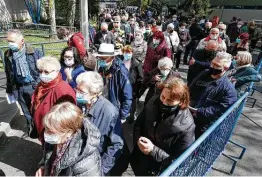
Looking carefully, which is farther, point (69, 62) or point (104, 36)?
point (104, 36)

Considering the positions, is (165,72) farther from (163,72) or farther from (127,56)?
(127,56)

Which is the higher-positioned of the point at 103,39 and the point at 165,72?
the point at 103,39

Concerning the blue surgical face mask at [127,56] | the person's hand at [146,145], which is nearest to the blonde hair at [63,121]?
the person's hand at [146,145]

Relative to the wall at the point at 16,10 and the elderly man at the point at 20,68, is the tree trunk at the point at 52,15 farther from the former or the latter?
the elderly man at the point at 20,68

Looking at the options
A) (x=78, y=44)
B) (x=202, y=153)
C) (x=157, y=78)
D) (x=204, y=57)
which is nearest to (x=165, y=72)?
(x=157, y=78)

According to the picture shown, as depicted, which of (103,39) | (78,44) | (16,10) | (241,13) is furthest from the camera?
(241,13)

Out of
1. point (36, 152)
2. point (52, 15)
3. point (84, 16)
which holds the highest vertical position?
point (52, 15)

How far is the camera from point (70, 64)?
12.7ft

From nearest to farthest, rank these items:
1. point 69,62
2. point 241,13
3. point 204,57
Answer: point 69,62
point 204,57
point 241,13

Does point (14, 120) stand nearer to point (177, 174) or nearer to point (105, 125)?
point (105, 125)

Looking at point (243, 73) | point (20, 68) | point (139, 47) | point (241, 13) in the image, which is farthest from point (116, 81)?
point (241, 13)

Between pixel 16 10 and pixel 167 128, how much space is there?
2214 cm

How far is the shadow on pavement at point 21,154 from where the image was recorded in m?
3.54

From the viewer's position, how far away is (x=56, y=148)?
2066mm
